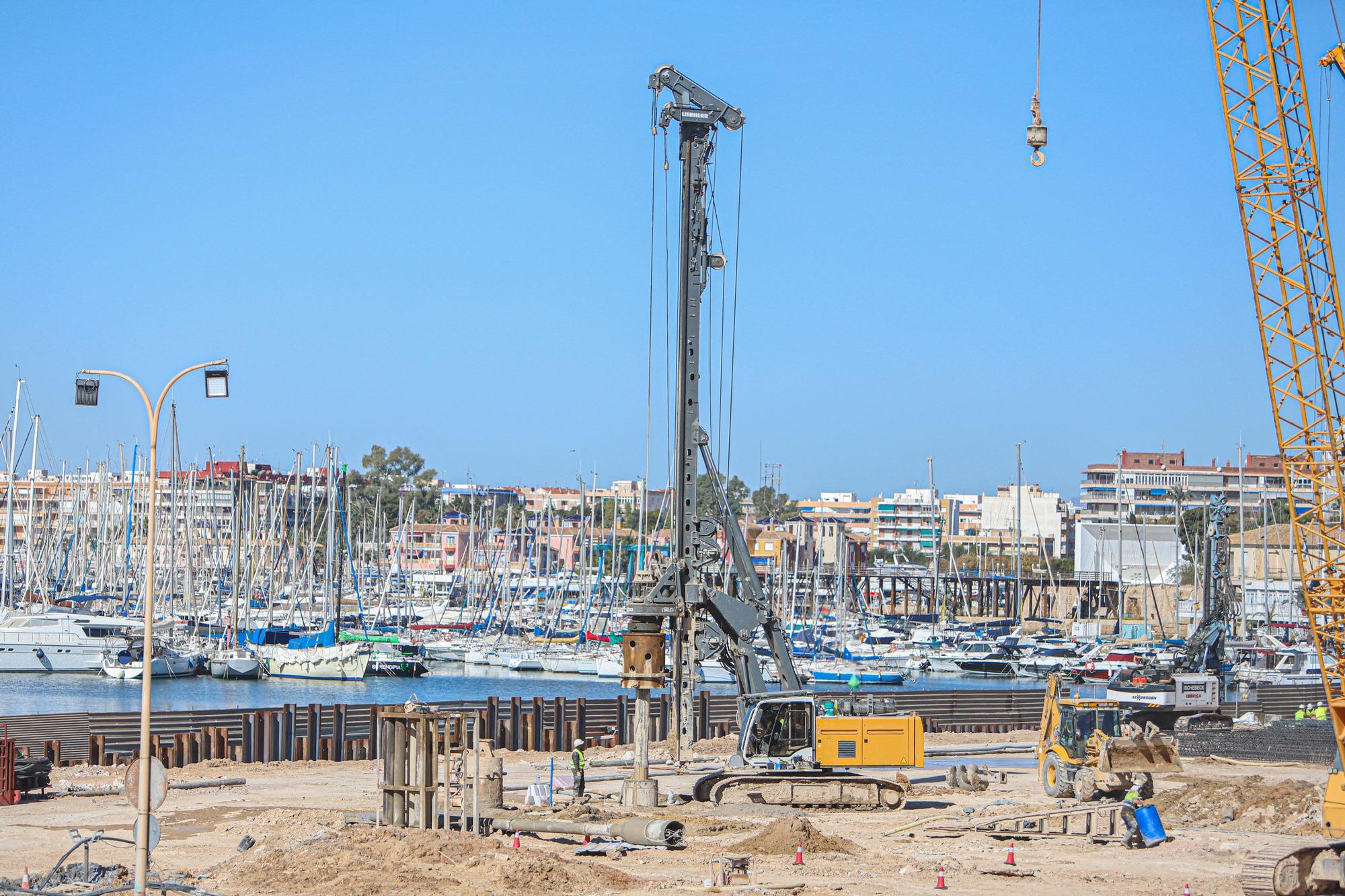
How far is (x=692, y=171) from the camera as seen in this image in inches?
1308

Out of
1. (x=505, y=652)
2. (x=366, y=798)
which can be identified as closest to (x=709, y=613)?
(x=366, y=798)

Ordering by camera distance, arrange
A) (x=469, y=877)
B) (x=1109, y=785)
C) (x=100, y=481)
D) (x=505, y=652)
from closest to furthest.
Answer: (x=469, y=877), (x=1109, y=785), (x=505, y=652), (x=100, y=481)

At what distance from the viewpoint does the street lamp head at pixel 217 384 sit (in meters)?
21.6

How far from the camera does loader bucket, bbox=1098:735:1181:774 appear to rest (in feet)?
114

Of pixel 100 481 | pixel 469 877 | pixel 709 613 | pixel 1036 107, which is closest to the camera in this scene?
pixel 469 877

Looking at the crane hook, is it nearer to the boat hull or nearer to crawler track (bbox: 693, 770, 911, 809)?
crawler track (bbox: 693, 770, 911, 809)

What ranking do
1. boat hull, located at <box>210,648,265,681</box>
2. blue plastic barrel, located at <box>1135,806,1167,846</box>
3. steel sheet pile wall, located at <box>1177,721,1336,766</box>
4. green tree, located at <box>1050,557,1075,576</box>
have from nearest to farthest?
blue plastic barrel, located at <box>1135,806,1167,846</box>, steel sheet pile wall, located at <box>1177,721,1336,766</box>, boat hull, located at <box>210,648,265,681</box>, green tree, located at <box>1050,557,1075,576</box>

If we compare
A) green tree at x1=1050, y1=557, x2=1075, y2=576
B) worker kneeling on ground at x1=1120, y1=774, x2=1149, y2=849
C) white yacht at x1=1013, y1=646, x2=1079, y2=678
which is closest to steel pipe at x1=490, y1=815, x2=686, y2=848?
worker kneeling on ground at x1=1120, y1=774, x2=1149, y2=849

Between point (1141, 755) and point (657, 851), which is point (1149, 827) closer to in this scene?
point (657, 851)

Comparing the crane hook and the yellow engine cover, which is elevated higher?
the crane hook

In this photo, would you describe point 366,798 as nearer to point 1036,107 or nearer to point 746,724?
point 746,724

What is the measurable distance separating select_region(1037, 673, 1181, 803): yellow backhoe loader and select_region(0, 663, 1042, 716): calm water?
31813 millimetres

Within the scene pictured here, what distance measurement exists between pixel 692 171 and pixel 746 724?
11.5 metres

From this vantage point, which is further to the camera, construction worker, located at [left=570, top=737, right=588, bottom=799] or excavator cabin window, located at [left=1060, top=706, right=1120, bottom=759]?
excavator cabin window, located at [left=1060, top=706, right=1120, bottom=759]
